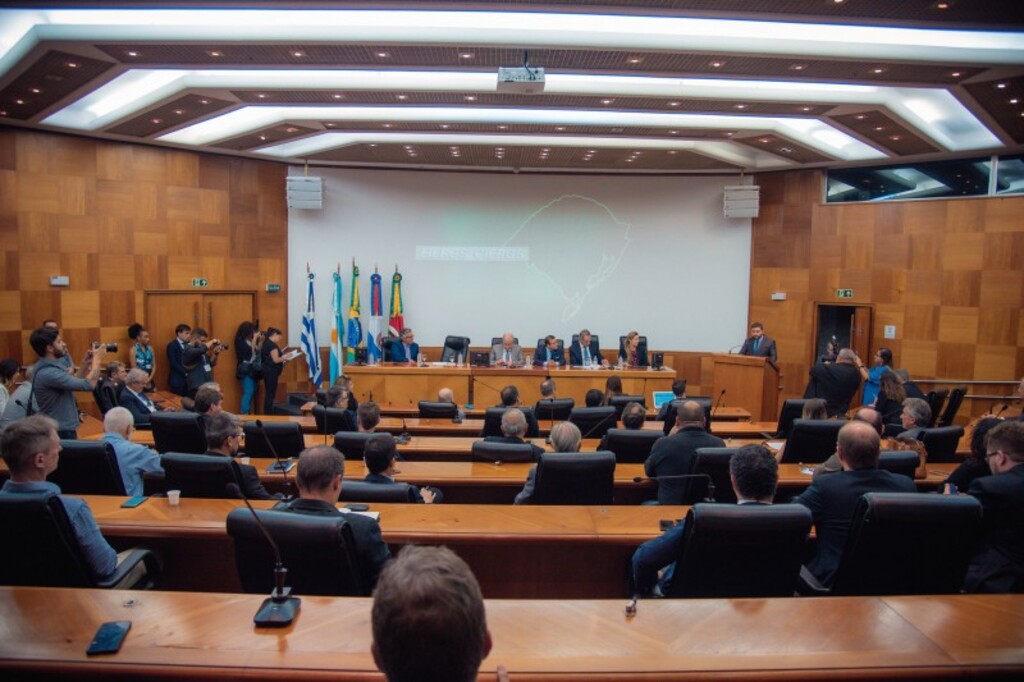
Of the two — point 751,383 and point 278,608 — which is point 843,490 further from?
point 751,383

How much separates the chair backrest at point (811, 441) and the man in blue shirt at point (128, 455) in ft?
13.8

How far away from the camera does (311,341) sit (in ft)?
37.5

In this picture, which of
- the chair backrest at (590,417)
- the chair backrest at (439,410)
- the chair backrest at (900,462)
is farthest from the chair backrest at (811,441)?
the chair backrest at (439,410)

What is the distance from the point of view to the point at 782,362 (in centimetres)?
1163

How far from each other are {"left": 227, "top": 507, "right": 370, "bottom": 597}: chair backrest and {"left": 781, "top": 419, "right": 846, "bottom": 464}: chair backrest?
357cm

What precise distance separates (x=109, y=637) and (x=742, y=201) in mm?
11366

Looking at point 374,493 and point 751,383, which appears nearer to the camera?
point 374,493

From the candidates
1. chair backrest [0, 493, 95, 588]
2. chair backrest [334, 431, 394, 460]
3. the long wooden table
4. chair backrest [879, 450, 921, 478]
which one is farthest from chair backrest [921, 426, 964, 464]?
chair backrest [0, 493, 95, 588]

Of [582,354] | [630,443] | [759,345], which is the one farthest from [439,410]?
[759,345]

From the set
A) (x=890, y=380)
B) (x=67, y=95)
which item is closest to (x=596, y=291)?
(x=890, y=380)

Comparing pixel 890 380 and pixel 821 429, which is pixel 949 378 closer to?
pixel 890 380

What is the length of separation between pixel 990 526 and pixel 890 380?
12.8 ft

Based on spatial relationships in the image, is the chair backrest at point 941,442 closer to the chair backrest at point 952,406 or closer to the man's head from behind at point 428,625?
the chair backrest at point 952,406

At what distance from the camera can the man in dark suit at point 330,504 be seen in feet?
8.22
